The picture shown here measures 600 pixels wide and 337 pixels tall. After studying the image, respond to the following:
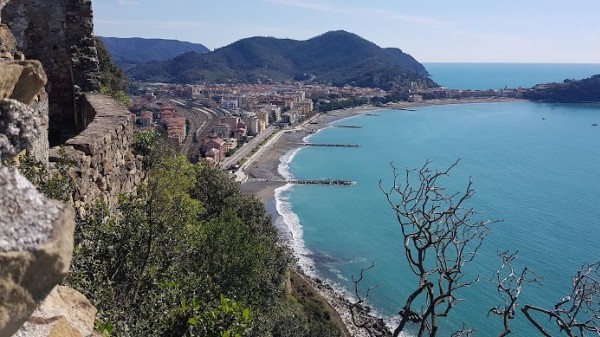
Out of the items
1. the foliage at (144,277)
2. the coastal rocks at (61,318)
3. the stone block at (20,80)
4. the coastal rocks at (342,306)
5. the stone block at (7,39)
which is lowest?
the coastal rocks at (342,306)

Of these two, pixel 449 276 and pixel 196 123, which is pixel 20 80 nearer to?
pixel 449 276

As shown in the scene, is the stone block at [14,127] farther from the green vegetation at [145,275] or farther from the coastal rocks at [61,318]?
the green vegetation at [145,275]

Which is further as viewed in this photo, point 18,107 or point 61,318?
point 61,318

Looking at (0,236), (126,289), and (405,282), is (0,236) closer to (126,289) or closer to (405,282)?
(126,289)

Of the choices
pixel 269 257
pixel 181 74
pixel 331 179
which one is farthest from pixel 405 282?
pixel 181 74

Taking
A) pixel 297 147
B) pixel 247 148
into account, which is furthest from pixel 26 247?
pixel 297 147

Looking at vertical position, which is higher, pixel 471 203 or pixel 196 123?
pixel 196 123

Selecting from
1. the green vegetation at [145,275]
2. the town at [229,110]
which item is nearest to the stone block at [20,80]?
the green vegetation at [145,275]
